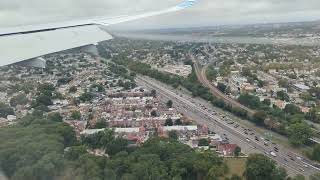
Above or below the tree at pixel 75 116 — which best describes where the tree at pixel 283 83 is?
below

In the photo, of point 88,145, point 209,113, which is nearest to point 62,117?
point 88,145

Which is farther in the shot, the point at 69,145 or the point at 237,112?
the point at 237,112

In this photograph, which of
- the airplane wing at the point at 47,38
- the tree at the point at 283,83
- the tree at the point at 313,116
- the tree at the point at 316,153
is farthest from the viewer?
the tree at the point at 283,83

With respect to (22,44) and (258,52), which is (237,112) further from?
(258,52)

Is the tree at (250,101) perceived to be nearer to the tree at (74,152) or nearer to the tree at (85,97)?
the tree at (85,97)

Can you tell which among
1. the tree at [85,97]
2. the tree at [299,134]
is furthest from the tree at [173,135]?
the tree at [85,97]

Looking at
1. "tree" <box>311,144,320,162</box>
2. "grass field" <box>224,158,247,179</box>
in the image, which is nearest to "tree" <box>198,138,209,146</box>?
"grass field" <box>224,158,247,179</box>
